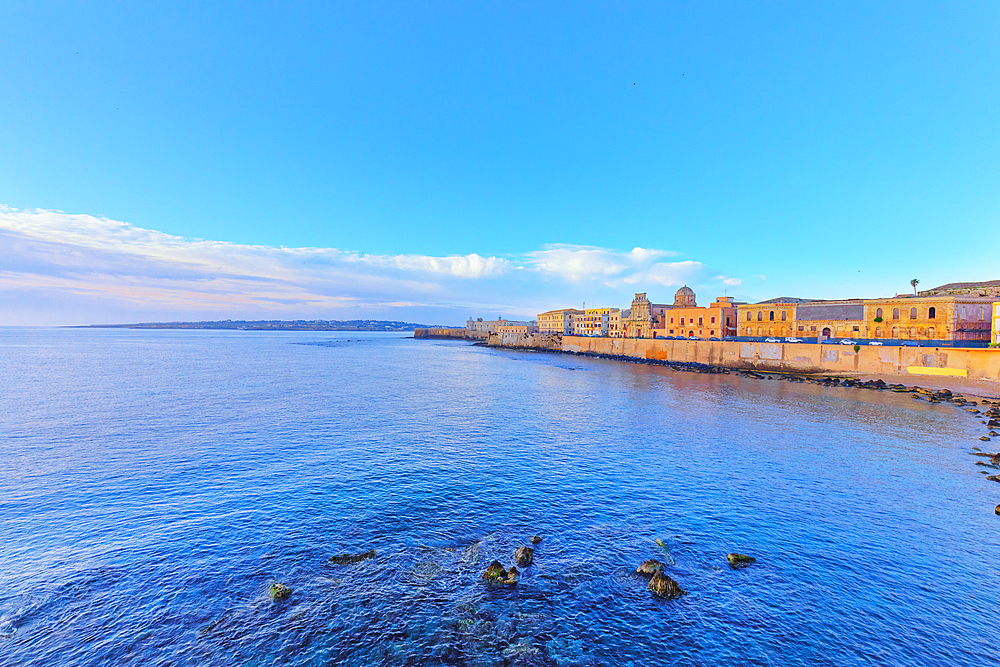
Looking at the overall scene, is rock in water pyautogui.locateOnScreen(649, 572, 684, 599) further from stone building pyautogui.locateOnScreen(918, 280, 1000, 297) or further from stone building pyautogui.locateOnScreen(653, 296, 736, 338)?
stone building pyautogui.locateOnScreen(918, 280, 1000, 297)

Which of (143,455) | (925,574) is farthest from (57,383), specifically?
(925,574)

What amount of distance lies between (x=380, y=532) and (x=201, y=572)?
16.1ft

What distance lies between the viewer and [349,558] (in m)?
12.4

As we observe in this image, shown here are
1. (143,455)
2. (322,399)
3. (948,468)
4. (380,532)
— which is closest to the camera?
(380,532)

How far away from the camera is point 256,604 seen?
1041cm

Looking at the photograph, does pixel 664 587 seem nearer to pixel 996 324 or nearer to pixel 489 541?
pixel 489 541

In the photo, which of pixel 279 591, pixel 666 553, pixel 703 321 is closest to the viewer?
pixel 279 591

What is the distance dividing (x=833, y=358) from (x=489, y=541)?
57.7m

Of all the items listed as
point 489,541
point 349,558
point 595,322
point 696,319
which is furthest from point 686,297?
point 349,558

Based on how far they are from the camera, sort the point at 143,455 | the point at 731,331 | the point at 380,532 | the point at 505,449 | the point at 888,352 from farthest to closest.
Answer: the point at 731,331 → the point at 888,352 → the point at 505,449 → the point at 143,455 → the point at 380,532

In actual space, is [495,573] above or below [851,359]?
below

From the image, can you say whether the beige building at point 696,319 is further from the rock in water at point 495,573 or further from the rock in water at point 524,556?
the rock in water at point 495,573

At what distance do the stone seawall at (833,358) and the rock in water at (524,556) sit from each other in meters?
55.2

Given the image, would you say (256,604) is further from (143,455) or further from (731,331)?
(731,331)
